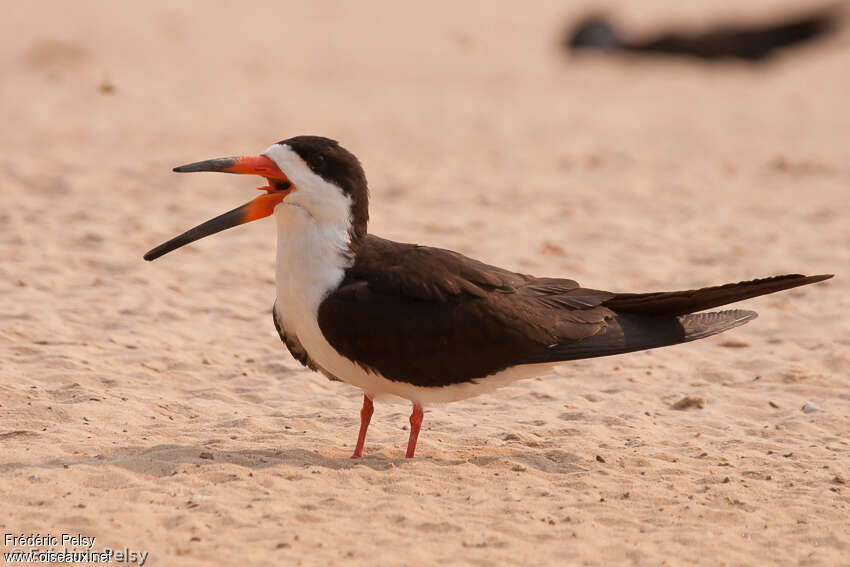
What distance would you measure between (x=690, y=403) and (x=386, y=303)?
2.33m

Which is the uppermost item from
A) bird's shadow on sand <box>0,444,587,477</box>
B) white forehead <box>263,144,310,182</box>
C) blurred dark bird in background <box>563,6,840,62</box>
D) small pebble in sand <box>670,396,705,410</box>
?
blurred dark bird in background <box>563,6,840,62</box>

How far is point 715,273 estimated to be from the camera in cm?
984

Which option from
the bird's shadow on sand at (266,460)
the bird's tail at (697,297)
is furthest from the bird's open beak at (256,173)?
the bird's tail at (697,297)

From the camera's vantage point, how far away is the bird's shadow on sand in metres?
5.56

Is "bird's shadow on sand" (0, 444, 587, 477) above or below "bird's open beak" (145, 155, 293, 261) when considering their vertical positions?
below

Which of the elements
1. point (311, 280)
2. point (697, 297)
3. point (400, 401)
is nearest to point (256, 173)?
point (311, 280)

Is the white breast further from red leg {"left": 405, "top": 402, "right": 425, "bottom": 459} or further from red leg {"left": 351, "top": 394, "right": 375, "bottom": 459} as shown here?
red leg {"left": 351, "top": 394, "right": 375, "bottom": 459}

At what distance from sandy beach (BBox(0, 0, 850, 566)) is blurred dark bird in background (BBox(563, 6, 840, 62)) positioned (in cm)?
486

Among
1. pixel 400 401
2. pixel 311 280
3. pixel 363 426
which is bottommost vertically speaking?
pixel 363 426

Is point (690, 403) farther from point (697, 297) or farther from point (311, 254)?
point (311, 254)

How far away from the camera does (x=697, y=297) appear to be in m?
6.04

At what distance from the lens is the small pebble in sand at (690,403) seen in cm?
709

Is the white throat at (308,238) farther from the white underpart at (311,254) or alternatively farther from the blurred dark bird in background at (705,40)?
the blurred dark bird in background at (705,40)

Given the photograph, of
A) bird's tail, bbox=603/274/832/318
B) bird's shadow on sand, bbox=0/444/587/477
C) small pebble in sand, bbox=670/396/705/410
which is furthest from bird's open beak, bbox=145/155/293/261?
small pebble in sand, bbox=670/396/705/410
